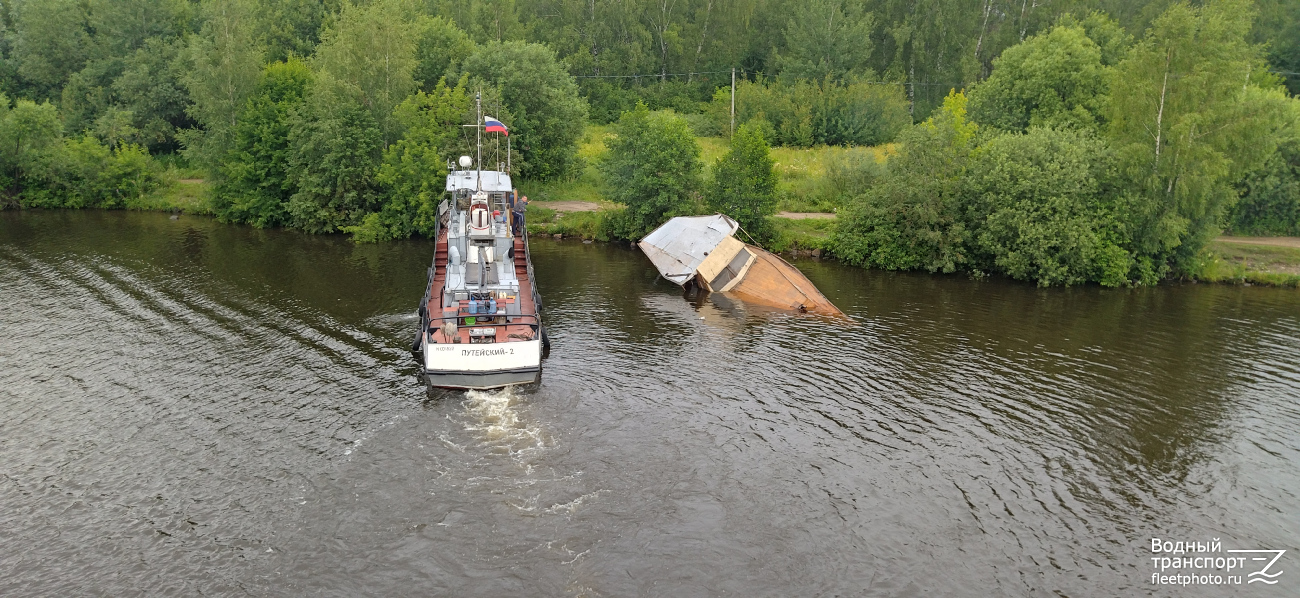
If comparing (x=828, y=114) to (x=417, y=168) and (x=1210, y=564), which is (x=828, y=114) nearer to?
(x=417, y=168)

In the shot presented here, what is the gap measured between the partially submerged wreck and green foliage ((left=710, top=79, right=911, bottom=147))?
29.2m

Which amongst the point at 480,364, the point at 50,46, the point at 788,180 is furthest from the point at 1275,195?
the point at 50,46

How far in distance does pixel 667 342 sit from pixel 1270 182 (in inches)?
1451

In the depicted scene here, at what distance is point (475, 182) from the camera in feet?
117

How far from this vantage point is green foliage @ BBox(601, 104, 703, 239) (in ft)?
156

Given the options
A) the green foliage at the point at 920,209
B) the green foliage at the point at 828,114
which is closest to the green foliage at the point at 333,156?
the green foliage at the point at 920,209

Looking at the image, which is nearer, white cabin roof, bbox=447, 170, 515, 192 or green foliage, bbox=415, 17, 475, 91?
white cabin roof, bbox=447, 170, 515, 192

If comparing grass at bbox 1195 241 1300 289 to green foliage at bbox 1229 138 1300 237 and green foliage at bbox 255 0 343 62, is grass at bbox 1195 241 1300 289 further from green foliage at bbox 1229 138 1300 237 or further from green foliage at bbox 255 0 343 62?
green foliage at bbox 255 0 343 62

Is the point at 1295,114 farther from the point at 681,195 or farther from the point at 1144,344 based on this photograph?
the point at 681,195

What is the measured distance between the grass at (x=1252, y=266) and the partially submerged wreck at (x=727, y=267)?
21.7m

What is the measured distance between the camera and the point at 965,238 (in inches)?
1703

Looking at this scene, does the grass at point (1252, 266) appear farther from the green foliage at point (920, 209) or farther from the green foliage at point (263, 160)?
the green foliage at point (263, 160)

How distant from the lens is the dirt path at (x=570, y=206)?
183 feet

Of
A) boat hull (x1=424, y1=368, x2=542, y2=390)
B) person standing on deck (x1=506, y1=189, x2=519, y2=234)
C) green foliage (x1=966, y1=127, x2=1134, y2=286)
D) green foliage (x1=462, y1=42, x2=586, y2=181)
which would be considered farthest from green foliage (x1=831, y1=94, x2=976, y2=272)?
boat hull (x1=424, y1=368, x2=542, y2=390)
